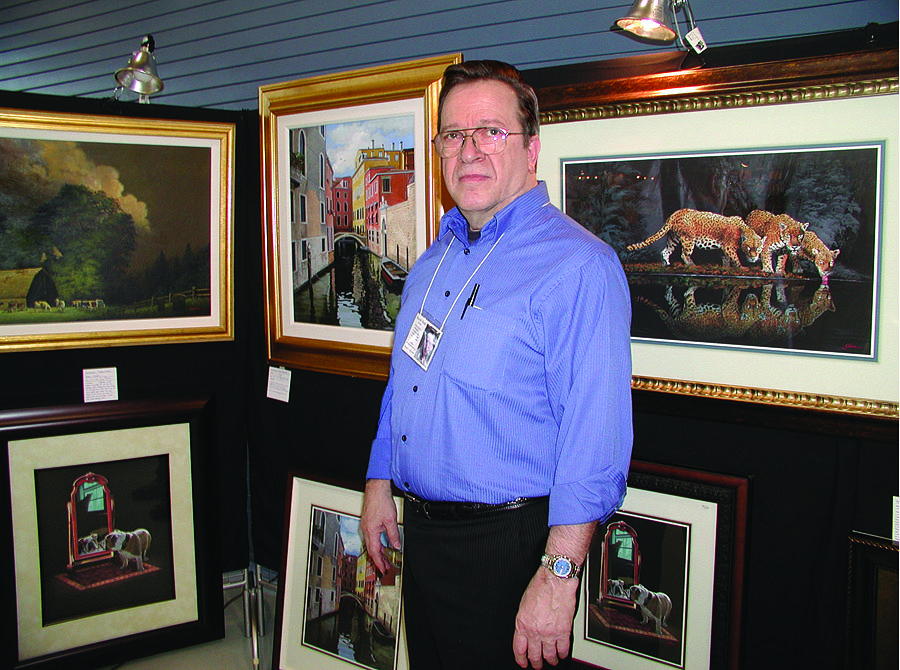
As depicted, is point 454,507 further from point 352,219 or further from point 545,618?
point 352,219

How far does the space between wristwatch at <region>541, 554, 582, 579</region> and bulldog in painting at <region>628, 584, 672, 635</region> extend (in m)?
0.82

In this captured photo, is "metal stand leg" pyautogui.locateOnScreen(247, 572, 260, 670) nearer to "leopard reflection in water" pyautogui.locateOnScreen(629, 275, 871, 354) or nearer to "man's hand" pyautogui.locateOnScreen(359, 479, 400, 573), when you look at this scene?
"man's hand" pyautogui.locateOnScreen(359, 479, 400, 573)

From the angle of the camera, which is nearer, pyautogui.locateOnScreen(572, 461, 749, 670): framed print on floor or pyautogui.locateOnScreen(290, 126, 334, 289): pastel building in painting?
pyautogui.locateOnScreen(572, 461, 749, 670): framed print on floor

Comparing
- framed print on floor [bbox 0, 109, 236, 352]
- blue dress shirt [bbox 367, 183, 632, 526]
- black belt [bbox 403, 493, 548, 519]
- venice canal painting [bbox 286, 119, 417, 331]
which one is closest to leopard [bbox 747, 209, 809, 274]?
blue dress shirt [bbox 367, 183, 632, 526]

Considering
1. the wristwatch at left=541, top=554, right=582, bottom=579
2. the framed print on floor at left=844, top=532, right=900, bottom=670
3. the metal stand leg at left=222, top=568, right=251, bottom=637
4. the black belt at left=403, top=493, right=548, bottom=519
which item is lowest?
the metal stand leg at left=222, top=568, right=251, bottom=637

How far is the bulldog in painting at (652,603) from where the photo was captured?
193 centimetres

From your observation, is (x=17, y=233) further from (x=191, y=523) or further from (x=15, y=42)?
(x=15, y=42)

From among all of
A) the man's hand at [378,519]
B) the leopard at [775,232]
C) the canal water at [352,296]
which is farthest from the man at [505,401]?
the canal water at [352,296]

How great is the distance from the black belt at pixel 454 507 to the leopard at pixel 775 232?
899 mm

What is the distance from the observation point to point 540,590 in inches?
51.1

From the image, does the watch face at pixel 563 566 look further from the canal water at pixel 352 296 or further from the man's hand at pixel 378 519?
the canal water at pixel 352 296

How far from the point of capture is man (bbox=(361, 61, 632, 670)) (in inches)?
50.9

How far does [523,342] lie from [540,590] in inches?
20.6

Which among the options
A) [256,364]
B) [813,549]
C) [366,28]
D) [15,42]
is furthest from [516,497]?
[15,42]
